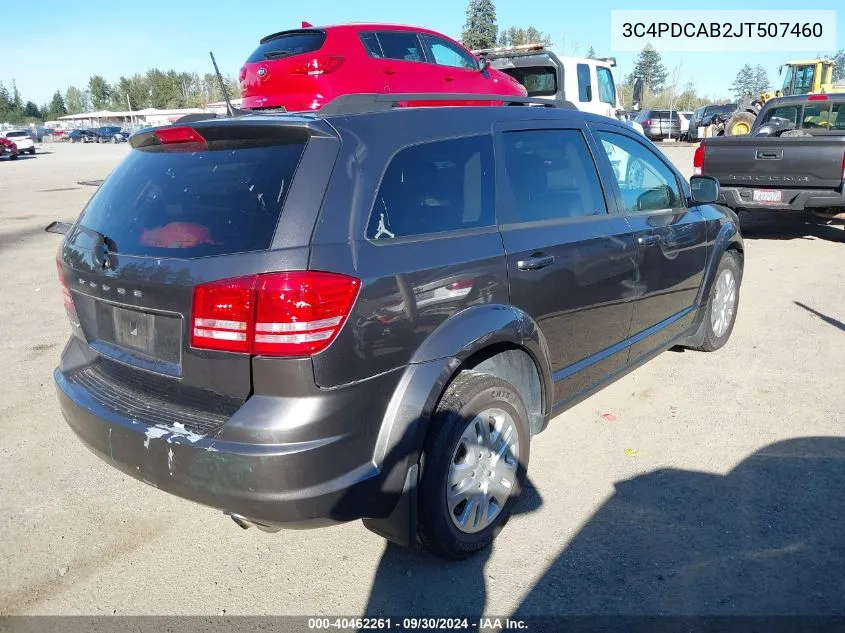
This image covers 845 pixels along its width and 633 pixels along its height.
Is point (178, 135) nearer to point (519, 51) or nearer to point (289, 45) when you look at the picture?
point (289, 45)

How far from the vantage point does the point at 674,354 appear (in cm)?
536

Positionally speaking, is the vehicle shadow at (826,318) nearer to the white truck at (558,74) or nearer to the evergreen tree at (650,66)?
the white truck at (558,74)

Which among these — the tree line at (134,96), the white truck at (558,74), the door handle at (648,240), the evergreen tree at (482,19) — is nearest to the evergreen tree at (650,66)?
the evergreen tree at (482,19)

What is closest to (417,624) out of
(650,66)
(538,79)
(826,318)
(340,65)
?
(826,318)

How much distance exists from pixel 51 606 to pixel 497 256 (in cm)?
229

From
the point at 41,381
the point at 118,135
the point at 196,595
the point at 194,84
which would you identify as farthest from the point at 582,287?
the point at 194,84

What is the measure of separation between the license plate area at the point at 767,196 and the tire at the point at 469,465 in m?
7.48

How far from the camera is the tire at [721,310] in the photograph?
16.5 ft

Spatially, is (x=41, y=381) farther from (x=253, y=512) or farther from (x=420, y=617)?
(x=420, y=617)

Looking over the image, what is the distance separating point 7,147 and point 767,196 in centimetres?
4021

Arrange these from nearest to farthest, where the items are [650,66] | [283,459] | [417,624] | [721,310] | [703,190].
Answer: [283,459], [417,624], [703,190], [721,310], [650,66]

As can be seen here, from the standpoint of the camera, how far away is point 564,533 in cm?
301

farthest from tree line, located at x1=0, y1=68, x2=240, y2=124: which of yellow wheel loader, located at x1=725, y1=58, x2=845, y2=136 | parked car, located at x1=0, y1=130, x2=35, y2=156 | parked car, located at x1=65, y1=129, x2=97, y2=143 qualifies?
yellow wheel loader, located at x1=725, y1=58, x2=845, y2=136

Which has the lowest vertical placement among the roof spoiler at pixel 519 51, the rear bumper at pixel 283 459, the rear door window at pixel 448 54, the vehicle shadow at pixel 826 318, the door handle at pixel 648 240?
the vehicle shadow at pixel 826 318
